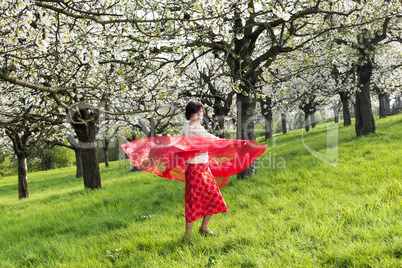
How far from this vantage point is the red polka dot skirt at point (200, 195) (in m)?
4.33

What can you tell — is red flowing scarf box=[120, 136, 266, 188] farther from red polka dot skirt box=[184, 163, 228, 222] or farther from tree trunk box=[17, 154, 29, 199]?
tree trunk box=[17, 154, 29, 199]

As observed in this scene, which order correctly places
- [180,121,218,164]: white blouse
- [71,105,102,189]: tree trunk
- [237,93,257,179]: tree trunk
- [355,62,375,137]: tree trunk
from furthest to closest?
[355,62,375,137]: tree trunk → [71,105,102,189]: tree trunk → [237,93,257,179]: tree trunk → [180,121,218,164]: white blouse

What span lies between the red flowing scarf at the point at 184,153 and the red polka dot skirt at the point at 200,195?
0.96 feet

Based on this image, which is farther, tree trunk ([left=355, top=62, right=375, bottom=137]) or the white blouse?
tree trunk ([left=355, top=62, right=375, bottom=137])

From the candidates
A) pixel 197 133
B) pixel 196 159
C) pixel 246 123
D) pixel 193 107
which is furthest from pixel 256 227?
pixel 246 123

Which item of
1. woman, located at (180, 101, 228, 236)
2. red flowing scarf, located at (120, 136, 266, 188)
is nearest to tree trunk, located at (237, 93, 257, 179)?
red flowing scarf, located at (120, 136, 266, 188)

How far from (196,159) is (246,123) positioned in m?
4.22

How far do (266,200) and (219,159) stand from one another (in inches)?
65.9

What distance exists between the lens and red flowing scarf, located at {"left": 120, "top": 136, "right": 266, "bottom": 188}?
4551 millimetres

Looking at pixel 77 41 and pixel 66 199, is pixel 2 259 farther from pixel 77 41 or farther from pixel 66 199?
pixel 66 199

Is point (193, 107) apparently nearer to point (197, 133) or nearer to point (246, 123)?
point (197, 133)

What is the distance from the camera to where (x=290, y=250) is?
339 centimetres

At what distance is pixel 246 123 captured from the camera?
835 centimetres

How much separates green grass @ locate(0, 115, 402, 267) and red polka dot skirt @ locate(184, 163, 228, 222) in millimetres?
411
